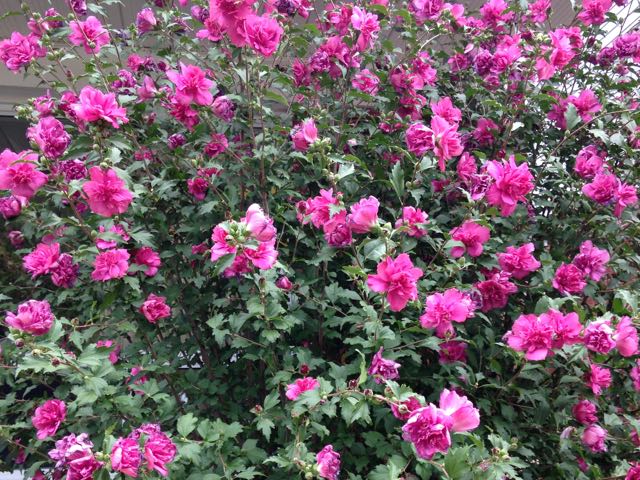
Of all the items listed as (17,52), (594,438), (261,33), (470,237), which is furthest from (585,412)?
(17,52)

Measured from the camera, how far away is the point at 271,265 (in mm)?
905

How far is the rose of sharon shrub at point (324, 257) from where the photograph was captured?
96 centimetres

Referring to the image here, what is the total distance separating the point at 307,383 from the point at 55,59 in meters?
1.02

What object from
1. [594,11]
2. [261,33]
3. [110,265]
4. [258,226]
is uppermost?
[594,11]

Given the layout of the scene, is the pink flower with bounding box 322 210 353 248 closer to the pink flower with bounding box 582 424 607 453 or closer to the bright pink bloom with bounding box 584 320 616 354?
the bright pink bloom with bounding box 584 320 616 354

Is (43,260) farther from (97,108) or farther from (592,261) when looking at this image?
(592,261)

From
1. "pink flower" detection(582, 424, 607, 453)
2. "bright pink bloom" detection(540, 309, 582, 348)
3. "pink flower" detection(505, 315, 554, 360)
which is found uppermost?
"bright pink bloom" detection(540, 309, 582, 348)

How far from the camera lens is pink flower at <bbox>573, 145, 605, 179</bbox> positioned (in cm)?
→ 136

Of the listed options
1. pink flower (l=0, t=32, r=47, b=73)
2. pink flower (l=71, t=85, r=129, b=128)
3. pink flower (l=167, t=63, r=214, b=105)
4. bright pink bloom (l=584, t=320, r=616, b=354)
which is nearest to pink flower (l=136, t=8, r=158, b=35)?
pink flower (l=0, t=32, r=47, b=73)

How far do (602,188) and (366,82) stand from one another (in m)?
0.64

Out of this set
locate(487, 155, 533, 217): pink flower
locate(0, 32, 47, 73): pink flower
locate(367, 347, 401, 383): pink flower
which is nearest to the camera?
locate(367, 347, 401, 383): pink flower

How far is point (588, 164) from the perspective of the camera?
4.46 feet

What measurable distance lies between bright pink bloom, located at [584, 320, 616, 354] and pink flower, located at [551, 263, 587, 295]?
20cm

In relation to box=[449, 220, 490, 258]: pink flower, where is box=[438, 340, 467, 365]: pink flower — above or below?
below
